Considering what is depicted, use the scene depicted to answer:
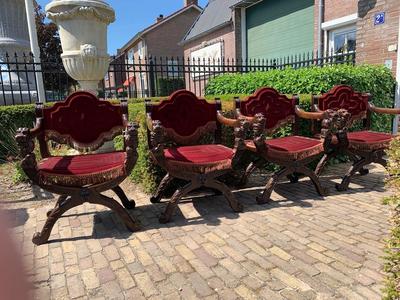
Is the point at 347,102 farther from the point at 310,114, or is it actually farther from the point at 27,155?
the point at 27,155

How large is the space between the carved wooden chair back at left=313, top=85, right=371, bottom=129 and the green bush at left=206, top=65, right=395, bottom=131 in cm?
44

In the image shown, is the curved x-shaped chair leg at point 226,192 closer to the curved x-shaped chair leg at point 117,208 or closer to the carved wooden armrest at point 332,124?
the curved x-shaped chair leg at point 117,208

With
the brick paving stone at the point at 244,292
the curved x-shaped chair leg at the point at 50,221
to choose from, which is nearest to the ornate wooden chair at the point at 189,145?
the curved x-shaped chair leg at the point at 50,221

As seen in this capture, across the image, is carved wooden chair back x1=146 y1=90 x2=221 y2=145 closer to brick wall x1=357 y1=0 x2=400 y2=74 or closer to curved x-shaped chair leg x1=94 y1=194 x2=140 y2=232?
curved x-shaped chair leg x1=94 y1=194 x2=140 y2=232

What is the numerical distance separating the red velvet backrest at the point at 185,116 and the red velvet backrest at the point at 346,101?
1761mm

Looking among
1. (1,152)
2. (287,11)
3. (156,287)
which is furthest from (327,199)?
(287,11)

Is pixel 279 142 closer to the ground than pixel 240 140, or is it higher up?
closer to the ground

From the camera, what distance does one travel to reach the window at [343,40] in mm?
11031

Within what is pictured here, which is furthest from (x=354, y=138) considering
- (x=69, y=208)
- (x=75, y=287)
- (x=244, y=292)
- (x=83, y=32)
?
(x=83, y=32)

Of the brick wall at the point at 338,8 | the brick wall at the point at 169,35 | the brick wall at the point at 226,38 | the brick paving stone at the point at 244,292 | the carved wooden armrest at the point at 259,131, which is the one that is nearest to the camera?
the brick paving stone at the point at 244,292

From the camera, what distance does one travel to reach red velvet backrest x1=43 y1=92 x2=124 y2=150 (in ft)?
11.1

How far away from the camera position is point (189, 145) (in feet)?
12.9

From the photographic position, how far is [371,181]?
452cm

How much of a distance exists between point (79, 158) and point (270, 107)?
8.11 feet
